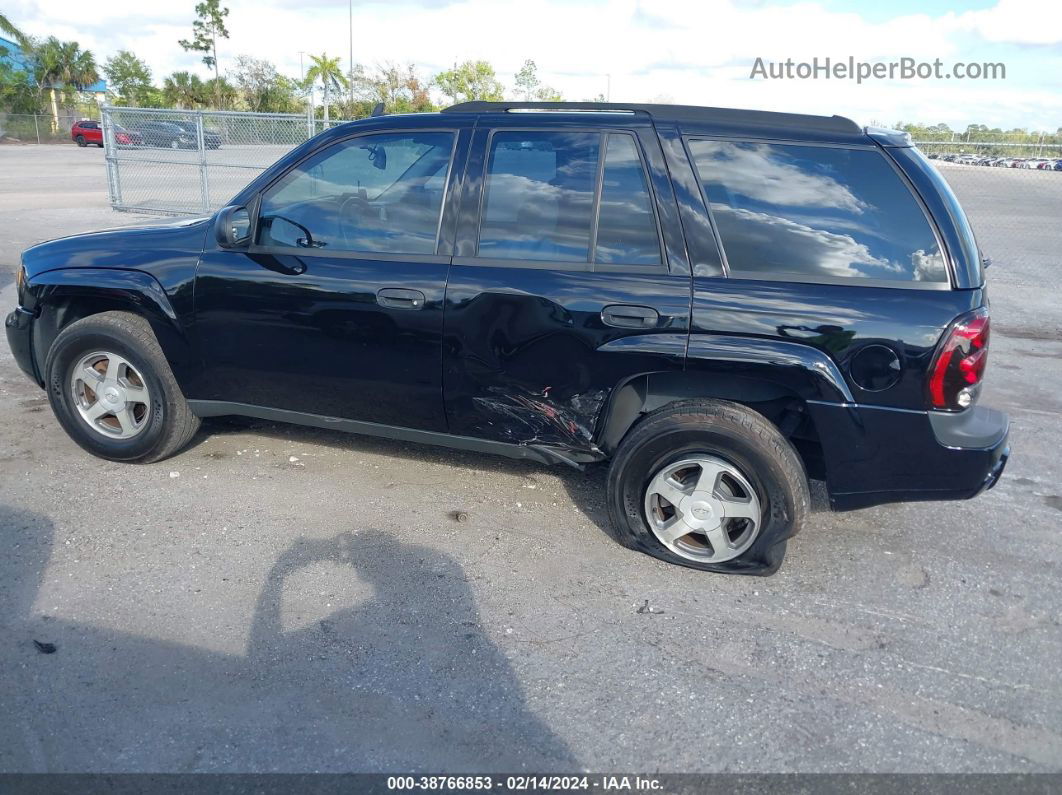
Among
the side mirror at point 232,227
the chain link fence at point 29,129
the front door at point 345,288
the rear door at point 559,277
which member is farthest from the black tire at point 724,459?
the chain link fence at point 29,129

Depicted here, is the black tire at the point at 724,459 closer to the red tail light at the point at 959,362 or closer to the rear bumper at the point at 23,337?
the red tail light at the point at 959,362

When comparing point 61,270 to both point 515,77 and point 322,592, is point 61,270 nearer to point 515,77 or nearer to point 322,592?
point 322,592

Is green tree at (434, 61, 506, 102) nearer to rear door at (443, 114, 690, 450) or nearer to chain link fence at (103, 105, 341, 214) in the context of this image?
chain link fence at (103, 105, 341, 214)

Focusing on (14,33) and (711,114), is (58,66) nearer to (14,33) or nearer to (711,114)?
(14,33)

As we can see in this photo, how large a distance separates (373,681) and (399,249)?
2035mm

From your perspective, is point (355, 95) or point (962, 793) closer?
point (962, 793)

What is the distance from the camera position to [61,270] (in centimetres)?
468

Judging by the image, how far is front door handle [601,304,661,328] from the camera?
3.73m

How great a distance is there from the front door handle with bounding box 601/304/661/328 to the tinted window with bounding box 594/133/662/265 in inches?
8.9

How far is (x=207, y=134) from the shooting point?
45.8 feet

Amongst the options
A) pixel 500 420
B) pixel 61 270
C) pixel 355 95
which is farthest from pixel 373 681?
pixel 355 95

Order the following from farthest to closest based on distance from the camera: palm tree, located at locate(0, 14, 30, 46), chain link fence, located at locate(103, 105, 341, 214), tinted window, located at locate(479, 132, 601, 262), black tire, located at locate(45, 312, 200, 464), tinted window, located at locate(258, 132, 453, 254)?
palm tree, located at locate(0, 14, 30, 46)
chain link fence, located at locate(103, 105, 341, 214)
black tire, located at locate(45, 312, 200, 464)
tinted window, located at locate(258, 132, 453, 254)
tinted window, located at locate(479, 132, 601, 262)

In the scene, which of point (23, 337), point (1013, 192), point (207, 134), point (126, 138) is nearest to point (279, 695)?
point (23, 337)

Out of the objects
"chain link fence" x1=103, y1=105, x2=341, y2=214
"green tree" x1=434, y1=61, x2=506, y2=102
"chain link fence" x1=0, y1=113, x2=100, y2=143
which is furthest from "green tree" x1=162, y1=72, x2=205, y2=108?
"chain link fence" x1=103, y1=105, x2=341, y2=214
